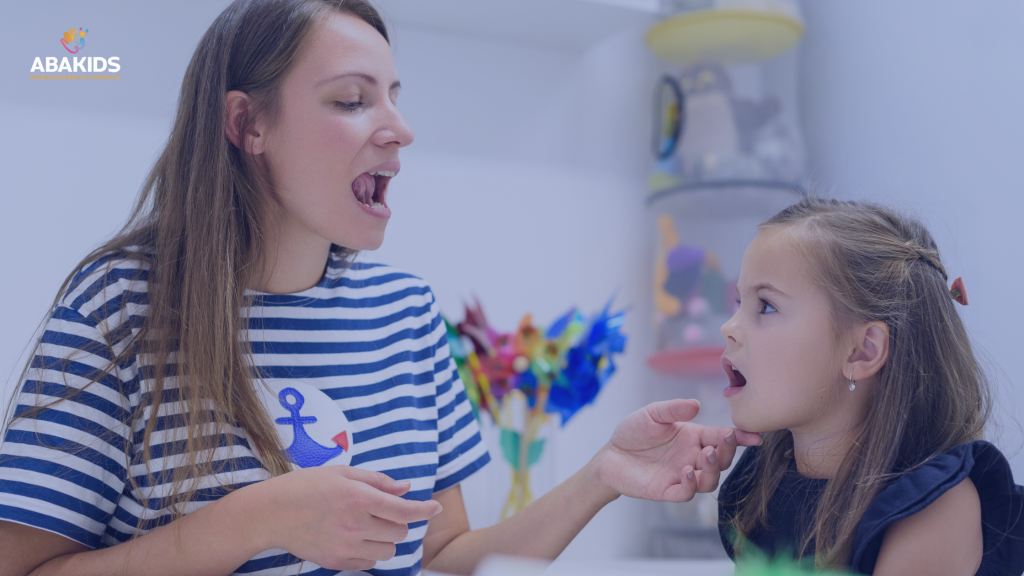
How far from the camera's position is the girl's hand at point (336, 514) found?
67 centimetres

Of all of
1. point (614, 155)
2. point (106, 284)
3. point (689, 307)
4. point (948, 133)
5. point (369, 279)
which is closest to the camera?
point (106, 284)

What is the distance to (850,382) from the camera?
83 cm

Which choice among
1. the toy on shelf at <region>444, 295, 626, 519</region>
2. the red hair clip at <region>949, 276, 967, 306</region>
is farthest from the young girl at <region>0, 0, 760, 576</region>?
the toy on shelf at <region>444, 295, 626, 519</region>

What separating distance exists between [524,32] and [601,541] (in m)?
1.19

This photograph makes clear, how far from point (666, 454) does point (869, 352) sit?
247 mm

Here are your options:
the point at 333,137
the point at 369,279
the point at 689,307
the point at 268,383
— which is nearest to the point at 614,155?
the point at 689,307

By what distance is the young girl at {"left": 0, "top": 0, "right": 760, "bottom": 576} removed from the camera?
0.70 meters

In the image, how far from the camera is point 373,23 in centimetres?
99

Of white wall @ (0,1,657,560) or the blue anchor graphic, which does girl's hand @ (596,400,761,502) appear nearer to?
the blue anchor graphic

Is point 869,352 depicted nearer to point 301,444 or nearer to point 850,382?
point 850,382

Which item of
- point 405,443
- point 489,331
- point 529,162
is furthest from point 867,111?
point 405,443

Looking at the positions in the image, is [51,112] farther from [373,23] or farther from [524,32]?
[524,32]

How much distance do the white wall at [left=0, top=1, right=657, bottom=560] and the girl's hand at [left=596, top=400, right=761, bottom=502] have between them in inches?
28.6

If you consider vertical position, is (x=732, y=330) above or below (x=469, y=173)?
below
